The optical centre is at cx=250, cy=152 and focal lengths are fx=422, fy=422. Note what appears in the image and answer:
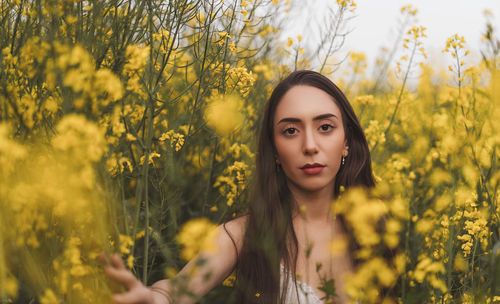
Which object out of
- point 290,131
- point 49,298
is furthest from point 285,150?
point 49,298

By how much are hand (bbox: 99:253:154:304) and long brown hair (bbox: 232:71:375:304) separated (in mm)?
570

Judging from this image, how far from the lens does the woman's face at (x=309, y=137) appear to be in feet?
4.92

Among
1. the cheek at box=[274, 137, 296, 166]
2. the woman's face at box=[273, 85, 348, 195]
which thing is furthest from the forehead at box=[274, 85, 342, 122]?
the cheek at box=[274, 137, 296, 166]

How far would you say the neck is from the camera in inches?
→ 65.4

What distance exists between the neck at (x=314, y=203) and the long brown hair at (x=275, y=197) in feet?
0.15

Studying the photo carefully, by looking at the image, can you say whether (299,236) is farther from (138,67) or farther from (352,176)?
(138,67)

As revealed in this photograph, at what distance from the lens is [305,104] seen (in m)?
1.57

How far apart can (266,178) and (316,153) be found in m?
0.29

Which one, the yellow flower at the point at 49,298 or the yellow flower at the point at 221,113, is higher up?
the yellow flower at the point at 221,113

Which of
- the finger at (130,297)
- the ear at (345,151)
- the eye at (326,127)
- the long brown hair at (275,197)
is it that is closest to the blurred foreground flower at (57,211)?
the finger at (130,297)

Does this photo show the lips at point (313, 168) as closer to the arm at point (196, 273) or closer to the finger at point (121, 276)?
the arm at point (196, 273)

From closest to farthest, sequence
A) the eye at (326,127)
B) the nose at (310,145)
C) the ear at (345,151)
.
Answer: the nose at (310,145) → the eye at (326,127) → the ear at (345,151)

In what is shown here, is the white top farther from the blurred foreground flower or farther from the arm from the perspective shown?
the blurred foreground flower

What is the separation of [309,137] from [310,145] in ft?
0.12
